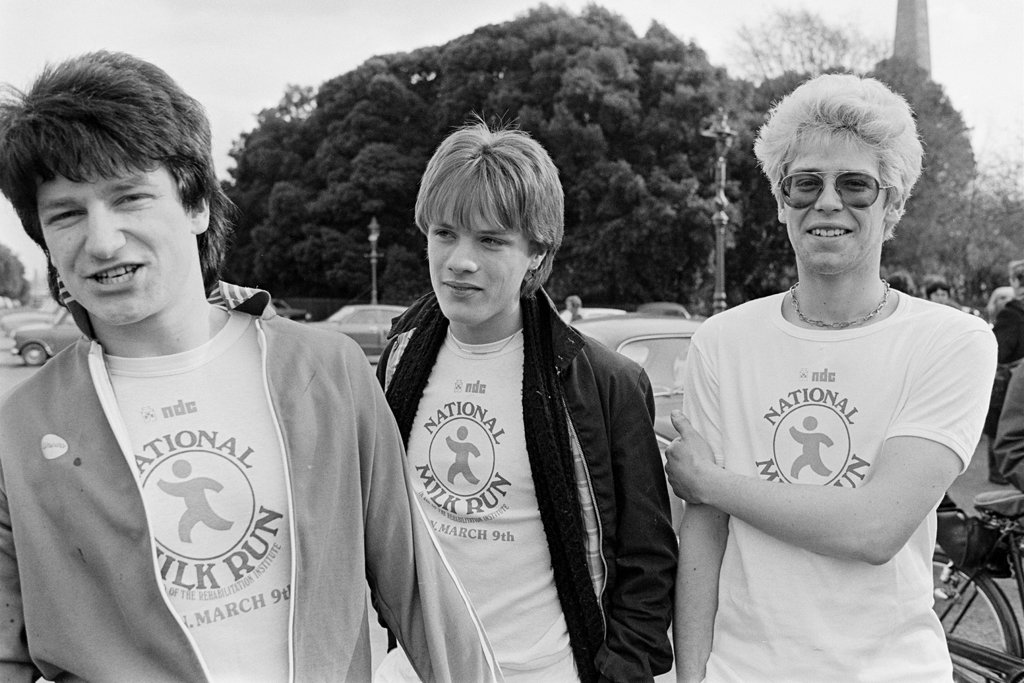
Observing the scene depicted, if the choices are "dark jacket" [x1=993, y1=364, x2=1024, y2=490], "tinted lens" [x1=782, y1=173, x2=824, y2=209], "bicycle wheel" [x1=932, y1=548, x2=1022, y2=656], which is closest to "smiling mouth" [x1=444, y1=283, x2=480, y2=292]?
"tinted lens" [x1=782, y1=173, x2=824, y2=209]

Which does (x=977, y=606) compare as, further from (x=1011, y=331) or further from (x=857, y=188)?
(x=1011, y=331)

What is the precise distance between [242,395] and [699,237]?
25191 millimetres

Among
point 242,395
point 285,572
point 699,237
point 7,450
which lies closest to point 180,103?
point 242,395

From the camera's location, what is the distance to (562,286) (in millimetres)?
27375

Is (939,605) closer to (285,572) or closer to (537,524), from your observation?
(537,524)

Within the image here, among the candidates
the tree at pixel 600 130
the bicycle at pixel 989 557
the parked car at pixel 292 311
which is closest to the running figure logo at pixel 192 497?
the bicycle at pixel 989 557

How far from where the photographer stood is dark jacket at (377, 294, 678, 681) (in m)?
1.94

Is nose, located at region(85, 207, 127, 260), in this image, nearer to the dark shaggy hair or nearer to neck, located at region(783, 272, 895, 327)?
the dark shaggy hair

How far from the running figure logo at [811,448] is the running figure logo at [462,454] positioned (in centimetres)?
71

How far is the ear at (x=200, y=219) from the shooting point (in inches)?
59.1

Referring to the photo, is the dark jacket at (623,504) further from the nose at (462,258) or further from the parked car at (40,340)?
the parked car at (40,340)

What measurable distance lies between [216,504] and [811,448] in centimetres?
117

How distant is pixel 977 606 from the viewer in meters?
3.43

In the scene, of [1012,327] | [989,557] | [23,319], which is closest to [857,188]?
[989,557]
